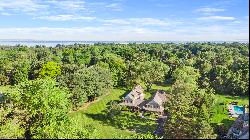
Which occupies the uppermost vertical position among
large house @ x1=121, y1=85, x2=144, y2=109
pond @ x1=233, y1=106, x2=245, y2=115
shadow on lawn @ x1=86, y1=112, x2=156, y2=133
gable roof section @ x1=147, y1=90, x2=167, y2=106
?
gable roof section @ x1=147, y1=90, x2=167, y2=106

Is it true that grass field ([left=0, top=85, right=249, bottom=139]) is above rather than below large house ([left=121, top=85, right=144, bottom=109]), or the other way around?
below

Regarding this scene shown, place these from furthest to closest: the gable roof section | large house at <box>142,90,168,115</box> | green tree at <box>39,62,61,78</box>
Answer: green tree at <box>39,62,61,78</box> → the gable roof section → large house at <box>142,90,168,115</box>

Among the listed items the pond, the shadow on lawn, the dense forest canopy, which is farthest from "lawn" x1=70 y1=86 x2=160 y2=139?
the pond

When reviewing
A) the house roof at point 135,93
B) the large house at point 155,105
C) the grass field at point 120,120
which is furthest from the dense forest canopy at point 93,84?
the house roof at point 135,93

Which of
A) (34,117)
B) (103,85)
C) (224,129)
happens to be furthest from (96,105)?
(34,117)

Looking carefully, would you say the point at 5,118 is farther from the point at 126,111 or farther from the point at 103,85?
the point at 103,85

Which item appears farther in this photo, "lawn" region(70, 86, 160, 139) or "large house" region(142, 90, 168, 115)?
"large house" region(142, 90, 168, 115)

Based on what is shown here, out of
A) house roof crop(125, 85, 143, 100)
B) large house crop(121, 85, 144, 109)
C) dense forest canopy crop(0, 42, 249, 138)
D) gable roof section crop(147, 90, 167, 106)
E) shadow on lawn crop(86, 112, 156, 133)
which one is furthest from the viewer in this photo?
house roof crop(125, 85, 143, 100)

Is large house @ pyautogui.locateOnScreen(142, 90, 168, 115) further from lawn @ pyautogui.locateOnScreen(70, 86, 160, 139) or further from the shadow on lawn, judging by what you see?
the shadow on lawn
